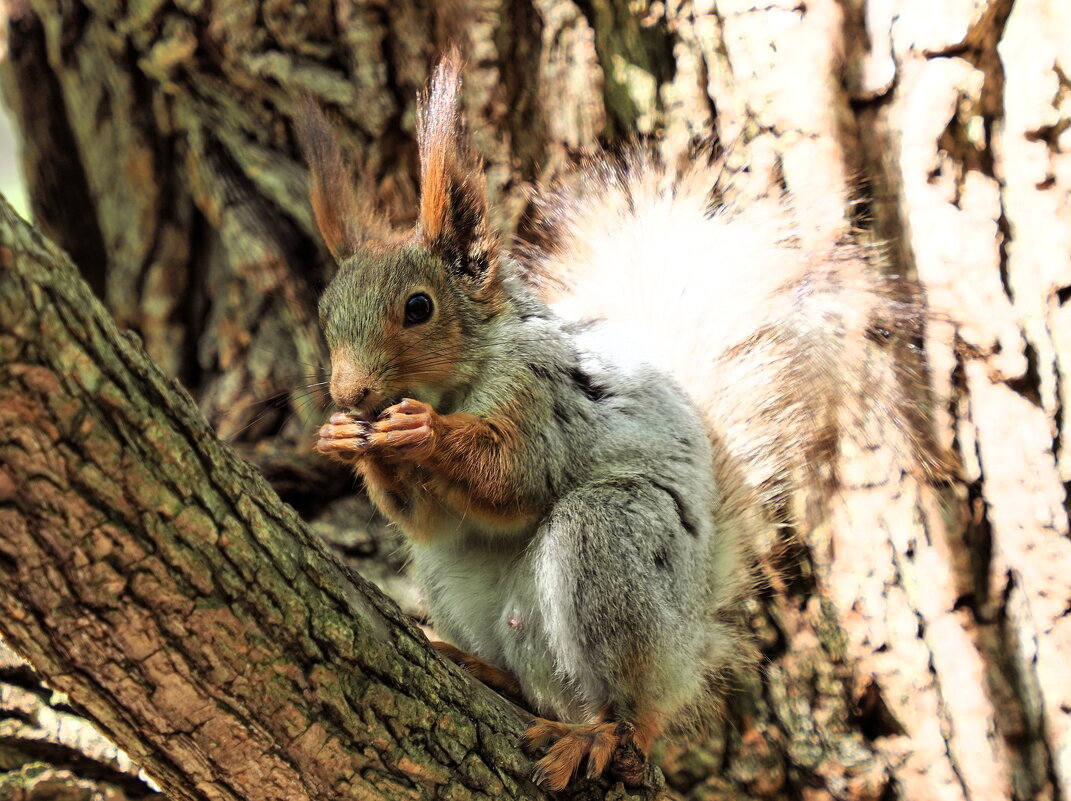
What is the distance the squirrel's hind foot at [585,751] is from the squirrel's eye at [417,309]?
74 cm

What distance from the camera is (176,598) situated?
3.58 ft

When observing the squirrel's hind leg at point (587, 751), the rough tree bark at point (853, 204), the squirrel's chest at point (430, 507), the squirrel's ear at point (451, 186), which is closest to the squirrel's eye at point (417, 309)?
the squirrel's ear at point (451, 186)

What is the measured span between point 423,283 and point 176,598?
2.85 ft

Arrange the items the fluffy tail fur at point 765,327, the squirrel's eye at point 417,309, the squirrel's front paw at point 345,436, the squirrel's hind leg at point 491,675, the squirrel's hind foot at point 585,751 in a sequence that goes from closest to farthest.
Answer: the squirrel's hind foot at point 585,751 < the squirrel's front paw at point 345,436 < the squirrel's eye at point 417,309 < the squirrel's hind leg at point 491,675 < the fluffy tail fur at point 765,327

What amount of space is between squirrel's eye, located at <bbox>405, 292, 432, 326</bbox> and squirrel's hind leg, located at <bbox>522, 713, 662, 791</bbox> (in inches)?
29.2

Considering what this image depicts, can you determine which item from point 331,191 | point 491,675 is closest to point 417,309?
point 331,191

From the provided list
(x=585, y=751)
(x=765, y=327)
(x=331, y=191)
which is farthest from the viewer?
(x=765, y=327)

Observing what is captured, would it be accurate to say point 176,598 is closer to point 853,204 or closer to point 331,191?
point 331,191

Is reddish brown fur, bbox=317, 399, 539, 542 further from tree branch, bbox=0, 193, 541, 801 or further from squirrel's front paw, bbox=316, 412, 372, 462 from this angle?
tree branch, bbox=0, 193, 541, 801

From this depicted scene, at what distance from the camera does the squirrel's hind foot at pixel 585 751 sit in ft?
5.06

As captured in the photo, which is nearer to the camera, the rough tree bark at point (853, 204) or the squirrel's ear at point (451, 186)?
the squirrel's ear at point (451, 186)

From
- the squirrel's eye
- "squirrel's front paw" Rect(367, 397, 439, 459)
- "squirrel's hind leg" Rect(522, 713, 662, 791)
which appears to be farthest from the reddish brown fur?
"squirrel's hind leg" Rect(522, 713, 662, 791)

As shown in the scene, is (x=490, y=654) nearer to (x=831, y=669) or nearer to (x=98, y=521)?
(x=831, y=669)

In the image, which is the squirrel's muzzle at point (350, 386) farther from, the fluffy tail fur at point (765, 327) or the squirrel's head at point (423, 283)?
the fluffy tail fur at point (765, 327)
